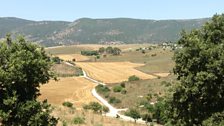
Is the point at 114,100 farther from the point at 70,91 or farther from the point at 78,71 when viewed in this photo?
the point at 78,71

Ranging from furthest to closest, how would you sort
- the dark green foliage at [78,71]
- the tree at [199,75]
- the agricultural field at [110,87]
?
the dark green foliage at [78,71] < the agricultural field at [110,87] < the tree at [199,75]

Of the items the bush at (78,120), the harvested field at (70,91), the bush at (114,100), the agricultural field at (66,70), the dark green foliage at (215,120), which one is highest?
the dark green foliage at (215,120)

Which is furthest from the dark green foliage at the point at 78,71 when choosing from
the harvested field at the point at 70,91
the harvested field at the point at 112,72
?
the harvested field at the point at 70,91

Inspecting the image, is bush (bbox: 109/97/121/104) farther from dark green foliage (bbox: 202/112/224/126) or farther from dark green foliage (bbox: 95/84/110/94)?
dark green foliage (bbox: 202/112/224/126)

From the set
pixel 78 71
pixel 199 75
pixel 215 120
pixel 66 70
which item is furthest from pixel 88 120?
pixel 66 70

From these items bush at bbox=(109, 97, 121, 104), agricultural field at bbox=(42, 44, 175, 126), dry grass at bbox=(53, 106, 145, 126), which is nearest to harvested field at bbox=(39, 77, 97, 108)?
agricultural field at bbox=(42, 44, 175, 126)

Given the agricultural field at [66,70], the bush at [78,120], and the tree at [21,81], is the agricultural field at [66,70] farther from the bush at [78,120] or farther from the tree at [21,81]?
the tree at [21,81]
